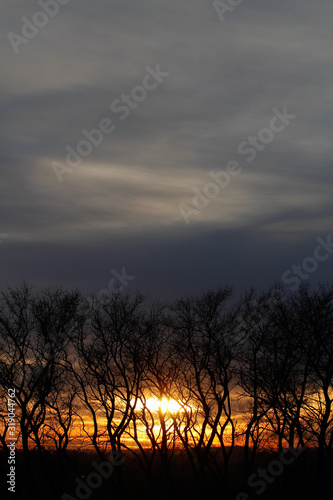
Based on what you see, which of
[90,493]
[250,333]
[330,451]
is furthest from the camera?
[90,493]

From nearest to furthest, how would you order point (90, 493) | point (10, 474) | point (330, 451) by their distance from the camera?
point (330, 451) → point (10, 474) → point (90, 493)

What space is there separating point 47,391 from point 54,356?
281cm

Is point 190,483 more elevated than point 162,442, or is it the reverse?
point 162,442

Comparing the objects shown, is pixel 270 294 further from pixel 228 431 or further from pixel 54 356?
pixel 54 356

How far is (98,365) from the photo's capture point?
4547 cm

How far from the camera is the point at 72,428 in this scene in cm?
4416

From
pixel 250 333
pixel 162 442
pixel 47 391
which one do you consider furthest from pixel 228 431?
pixel 47 391

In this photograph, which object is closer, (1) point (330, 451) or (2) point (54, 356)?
(1) point (330, 451)

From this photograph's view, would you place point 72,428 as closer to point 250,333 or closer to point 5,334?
point 5,334

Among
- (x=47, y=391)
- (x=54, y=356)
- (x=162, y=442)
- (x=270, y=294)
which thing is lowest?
(x=162, y=442)

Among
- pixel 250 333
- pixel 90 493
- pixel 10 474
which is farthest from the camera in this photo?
pixel 90 493

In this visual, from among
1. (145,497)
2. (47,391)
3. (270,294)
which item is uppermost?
(270,294)

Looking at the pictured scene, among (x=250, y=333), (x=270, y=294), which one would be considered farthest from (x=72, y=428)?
(x=270, y=294)

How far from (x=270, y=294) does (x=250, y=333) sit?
3.78 meters
